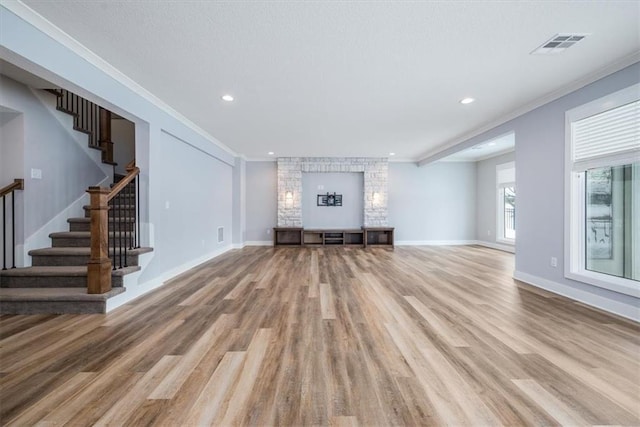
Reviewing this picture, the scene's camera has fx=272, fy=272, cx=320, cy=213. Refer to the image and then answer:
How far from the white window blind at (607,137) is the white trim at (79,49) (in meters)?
5.52

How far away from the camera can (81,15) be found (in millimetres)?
2205

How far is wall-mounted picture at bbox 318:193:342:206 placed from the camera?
848 centimetres

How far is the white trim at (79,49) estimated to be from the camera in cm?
Result: 212

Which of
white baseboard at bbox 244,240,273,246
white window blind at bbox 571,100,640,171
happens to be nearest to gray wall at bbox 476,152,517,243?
white window blind at bbox 571,100,640,171

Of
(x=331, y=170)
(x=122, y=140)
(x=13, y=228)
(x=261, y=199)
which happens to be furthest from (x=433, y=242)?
(x=13, y=228)

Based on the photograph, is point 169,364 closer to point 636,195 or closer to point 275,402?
point 275,402

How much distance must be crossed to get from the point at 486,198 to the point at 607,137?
5.45m

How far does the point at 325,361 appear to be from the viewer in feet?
6.50

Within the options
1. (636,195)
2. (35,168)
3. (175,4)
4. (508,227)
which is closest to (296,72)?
(175,4)

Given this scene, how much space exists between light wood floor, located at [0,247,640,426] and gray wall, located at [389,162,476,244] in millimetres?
5107

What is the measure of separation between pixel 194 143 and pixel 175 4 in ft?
11.0

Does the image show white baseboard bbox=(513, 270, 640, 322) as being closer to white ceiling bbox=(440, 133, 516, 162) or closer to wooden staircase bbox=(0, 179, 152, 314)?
white ceiling bbox=(440, 133, 516, 162)

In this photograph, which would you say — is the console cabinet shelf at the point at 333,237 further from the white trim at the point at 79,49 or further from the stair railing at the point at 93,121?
the white trim at the point at 79,49

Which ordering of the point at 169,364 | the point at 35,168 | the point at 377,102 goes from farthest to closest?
the point at 377,102, the point at 35,168, the point at 169,364
